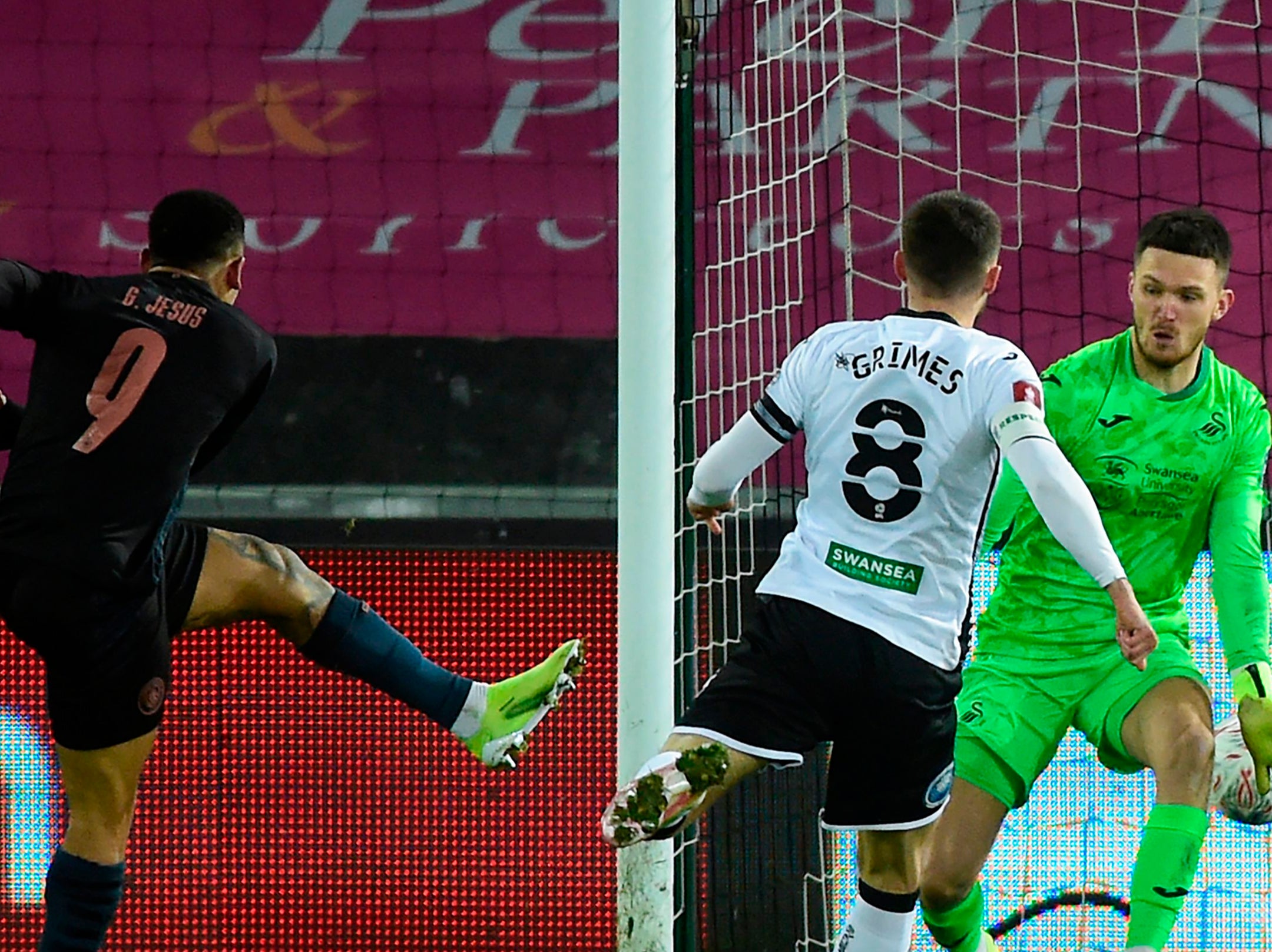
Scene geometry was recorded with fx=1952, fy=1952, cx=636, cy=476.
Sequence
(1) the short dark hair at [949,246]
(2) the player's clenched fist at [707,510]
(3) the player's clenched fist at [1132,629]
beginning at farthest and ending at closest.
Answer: (2) the player's clenched fist at [707,510] → (1) the short dark hair at [949,246] → (3) the player's clenched fist at [1132,629]

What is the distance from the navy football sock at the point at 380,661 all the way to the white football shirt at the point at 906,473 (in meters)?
0.92

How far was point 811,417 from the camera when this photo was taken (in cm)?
384

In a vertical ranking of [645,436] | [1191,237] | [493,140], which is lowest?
[493,140]

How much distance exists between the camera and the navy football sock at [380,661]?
4.35 metres

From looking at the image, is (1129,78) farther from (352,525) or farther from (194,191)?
(194,191)

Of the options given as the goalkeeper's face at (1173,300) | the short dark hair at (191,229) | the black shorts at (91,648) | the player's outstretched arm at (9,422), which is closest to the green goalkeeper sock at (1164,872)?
Answer: the goalkeeper's face at (1173,300)

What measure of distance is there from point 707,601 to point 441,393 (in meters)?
1.39

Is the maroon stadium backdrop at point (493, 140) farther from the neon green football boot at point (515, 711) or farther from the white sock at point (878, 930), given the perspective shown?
the white sock at point (878, 930)

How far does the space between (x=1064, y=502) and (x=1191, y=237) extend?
1.01 metres

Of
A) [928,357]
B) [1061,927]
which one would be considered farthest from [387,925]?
[928,357]

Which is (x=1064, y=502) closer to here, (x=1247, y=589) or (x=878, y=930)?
(x=1247, y=589)

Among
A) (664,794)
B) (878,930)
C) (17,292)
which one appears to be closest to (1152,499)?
(878,930)

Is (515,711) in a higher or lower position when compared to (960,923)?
higher

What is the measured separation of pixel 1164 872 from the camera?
13.5 feet
